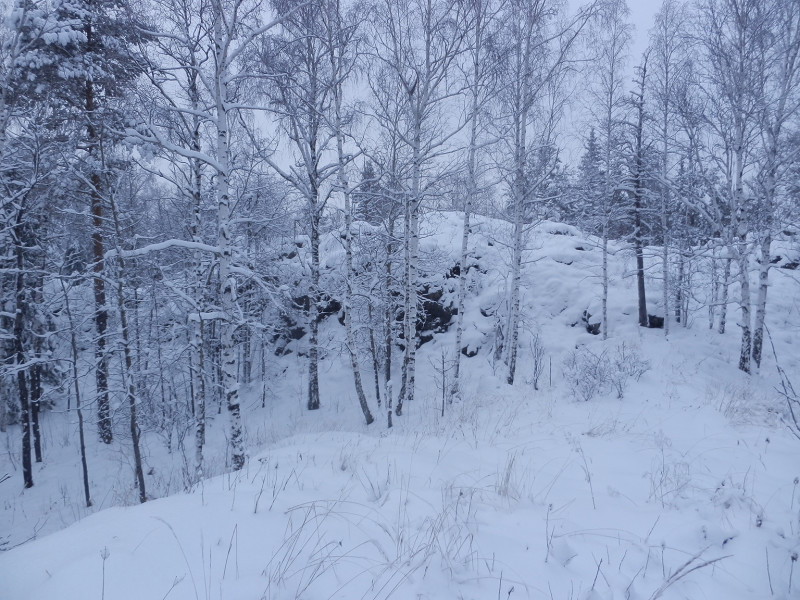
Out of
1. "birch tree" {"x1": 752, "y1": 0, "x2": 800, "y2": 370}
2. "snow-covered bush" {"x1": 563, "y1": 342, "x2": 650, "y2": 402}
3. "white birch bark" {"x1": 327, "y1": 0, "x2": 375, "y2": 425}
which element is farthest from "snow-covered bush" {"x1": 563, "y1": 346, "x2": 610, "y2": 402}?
"white birch bark" {"x1": 327, "y1": 0, "x2": 375, "y2": 425}

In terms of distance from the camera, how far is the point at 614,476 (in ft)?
13.9

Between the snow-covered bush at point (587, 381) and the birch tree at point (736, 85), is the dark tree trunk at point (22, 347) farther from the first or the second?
the birch tree at point (736, 85)

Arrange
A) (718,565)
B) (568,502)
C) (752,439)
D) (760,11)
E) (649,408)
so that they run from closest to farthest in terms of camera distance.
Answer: (718,565) → (568,502) → (752,439) → (649,408) → (760,11)

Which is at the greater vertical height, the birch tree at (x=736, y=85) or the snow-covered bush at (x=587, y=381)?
the birch tree at (x=736, y=85)

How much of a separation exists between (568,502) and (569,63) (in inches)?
480

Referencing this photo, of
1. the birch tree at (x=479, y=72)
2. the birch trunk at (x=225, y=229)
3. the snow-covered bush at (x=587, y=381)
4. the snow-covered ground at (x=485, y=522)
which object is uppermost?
the birch tree at (x=479, y=72)

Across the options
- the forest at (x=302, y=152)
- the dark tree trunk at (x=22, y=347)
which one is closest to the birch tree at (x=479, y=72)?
the forest at (x=302, y=152)

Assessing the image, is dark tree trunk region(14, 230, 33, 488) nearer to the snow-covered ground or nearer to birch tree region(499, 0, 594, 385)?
the snow-covered ground

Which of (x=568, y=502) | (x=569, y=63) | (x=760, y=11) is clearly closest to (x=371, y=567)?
(x=568, y=502)

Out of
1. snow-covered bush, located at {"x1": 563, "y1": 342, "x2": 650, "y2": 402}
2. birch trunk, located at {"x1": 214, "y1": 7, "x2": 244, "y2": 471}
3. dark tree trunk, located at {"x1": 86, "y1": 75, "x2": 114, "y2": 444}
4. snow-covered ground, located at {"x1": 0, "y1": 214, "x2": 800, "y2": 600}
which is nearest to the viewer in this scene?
snow-covered ground, located at {"x1": 0, "y1": 214, "x2": 800, "y2": 600}

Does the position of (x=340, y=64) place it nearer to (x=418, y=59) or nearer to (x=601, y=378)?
(x=418, y=59)

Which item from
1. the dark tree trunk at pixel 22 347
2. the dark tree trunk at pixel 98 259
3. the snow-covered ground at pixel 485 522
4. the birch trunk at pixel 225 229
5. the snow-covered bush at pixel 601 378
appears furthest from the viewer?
the dark tree trunk at pixel 22 347

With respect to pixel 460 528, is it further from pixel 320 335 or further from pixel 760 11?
pixel 320 335

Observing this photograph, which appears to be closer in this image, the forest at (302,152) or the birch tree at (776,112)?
the forest at (302,152)
